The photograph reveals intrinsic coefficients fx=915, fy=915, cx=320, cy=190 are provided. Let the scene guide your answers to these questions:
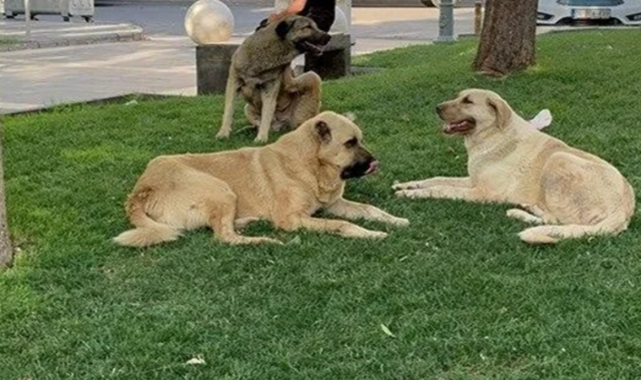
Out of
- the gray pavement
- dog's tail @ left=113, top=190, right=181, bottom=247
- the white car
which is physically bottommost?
the gray pavement

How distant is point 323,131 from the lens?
5.57m

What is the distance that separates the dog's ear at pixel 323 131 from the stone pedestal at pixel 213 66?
593cm

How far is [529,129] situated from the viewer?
6.19m

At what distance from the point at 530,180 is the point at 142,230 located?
2.51m

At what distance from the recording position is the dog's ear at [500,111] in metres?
6.10

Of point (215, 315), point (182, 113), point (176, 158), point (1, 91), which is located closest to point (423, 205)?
point (176, 158)

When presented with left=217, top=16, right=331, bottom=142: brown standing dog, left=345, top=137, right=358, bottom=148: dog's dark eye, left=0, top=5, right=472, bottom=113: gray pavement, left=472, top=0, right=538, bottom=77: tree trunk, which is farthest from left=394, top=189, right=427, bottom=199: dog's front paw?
left=0, top=5, right=472, bottom=113: gray pavement

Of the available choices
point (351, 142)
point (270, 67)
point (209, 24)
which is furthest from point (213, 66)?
point (351, 142)

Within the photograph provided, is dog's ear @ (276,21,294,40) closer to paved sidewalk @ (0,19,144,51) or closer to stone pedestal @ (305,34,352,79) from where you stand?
stone pedestal @ (305,34,352,79)

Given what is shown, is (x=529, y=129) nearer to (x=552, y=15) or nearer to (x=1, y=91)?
(x=1, y=91)

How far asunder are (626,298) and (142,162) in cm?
430

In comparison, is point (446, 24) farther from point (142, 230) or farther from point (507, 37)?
point (142, 230)

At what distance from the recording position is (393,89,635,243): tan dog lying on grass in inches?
208

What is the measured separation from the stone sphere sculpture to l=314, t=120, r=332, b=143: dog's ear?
749 centimetres
